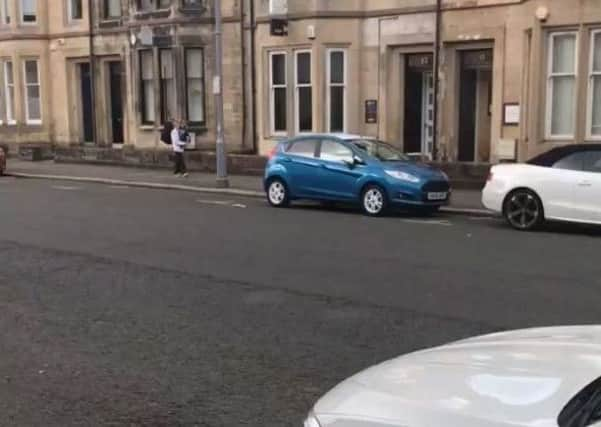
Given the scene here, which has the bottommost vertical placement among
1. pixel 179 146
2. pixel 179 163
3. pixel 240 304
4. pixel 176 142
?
pixel 240 304

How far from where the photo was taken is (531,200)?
43.2 feet

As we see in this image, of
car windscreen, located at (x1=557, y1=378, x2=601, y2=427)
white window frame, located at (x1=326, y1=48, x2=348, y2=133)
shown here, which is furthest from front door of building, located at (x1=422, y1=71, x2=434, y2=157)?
car windscreen, located at (x1=557, y1=378, x2=601, y2=427)

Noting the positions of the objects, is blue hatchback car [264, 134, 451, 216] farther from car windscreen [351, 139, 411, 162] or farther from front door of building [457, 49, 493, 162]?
front door of building [457, 49, 493, 162]

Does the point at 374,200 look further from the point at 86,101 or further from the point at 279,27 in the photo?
the point at 86,101

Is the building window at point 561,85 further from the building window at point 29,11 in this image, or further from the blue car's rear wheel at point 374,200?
the building window at point 29,11

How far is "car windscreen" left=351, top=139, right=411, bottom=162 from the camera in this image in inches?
624

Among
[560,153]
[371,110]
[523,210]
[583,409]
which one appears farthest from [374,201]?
[583,409]

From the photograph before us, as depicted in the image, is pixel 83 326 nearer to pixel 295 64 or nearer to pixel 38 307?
pixel 38 307

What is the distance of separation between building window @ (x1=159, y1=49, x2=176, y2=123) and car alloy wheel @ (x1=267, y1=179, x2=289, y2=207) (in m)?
11.3

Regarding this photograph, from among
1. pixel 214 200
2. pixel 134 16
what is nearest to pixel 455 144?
pixel 214 200

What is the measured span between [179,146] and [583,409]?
21.9 meters

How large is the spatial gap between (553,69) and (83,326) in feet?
48.4

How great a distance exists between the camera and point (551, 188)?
42.4ft

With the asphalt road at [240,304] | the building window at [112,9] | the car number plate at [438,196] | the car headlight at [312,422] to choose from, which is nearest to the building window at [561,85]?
the car number plate at [438,196]
